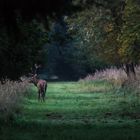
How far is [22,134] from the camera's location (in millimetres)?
16062

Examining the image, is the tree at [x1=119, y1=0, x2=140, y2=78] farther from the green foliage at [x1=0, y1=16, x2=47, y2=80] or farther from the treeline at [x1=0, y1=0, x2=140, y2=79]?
the green foliage at [x1=0, y1=16, x2=47, y2=80]

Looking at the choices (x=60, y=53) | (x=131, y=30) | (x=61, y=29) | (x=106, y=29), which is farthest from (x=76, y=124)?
(x=106, y=29)

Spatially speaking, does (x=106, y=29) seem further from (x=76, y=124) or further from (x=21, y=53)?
(x=76, y=124)

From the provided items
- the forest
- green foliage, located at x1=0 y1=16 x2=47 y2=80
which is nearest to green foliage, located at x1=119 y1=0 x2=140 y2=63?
the forest

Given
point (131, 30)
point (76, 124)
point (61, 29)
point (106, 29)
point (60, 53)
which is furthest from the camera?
point (106, 29)

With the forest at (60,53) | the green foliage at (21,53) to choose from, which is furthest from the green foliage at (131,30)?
the green foliage at (21,53)

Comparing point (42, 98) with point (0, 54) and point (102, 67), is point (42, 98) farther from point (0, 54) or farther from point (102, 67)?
point (102, 67)

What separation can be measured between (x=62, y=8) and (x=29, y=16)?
24.8 inches

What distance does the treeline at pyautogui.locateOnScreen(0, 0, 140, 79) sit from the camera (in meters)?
10.6

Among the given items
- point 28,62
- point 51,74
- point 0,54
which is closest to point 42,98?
point 28,62

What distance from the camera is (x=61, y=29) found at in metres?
22.5

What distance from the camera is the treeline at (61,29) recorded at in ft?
34.9

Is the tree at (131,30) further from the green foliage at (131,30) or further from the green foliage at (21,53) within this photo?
the green foliage at (21,53)

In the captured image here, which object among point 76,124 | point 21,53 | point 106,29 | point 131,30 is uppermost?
point 106,29
